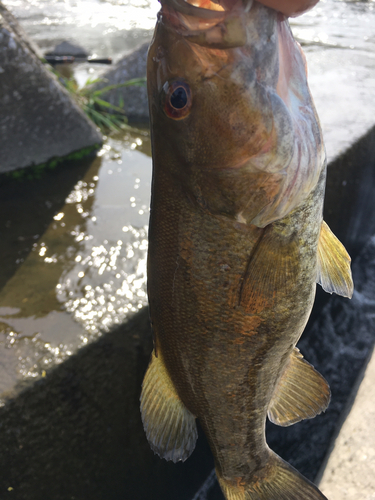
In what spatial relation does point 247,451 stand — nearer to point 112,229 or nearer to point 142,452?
point 142,452

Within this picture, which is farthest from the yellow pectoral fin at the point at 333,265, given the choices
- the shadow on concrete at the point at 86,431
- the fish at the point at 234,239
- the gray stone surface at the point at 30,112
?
the gray stone surface at the point at 30,112

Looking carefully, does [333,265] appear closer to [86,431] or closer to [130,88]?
[86,431]

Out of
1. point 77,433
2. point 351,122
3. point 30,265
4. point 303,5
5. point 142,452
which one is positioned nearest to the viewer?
point 303,5

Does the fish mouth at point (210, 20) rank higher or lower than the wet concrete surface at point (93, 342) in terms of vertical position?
higher

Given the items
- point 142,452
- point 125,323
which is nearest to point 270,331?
point 125,323

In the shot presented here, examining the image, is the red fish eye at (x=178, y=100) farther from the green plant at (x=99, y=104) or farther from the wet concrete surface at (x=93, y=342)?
the green plant at (x=99, y=104)

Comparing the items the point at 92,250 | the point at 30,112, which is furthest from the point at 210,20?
the point at 30,112

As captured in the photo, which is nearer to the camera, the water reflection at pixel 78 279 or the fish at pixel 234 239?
the fish at pixel 234 239
